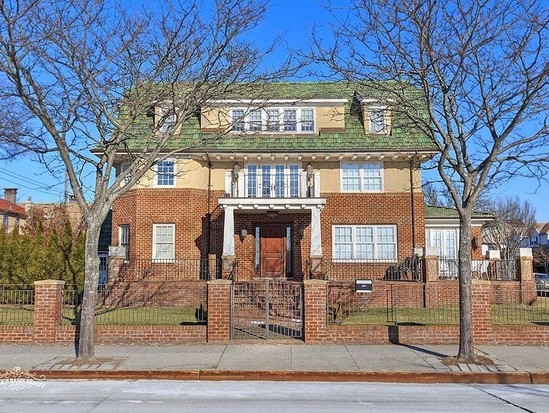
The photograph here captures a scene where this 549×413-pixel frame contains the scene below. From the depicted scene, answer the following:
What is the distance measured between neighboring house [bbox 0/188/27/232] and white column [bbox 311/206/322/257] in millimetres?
38351

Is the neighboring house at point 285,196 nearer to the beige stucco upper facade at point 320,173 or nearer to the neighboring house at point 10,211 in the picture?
the beige stucco upper facade at point 320,173

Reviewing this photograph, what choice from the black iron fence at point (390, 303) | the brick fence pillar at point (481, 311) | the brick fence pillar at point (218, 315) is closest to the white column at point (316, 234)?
the black iron fence at point (390, 303)

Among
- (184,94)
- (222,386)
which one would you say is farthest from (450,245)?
(222,386)

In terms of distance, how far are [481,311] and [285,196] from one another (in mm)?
10822

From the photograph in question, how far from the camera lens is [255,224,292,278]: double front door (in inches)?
888

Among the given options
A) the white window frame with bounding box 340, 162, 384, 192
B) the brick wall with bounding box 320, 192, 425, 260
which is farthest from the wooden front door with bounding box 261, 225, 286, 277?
the white window frame with bounding box 340, 162, 384, 192

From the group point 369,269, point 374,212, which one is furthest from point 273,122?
point 369,269

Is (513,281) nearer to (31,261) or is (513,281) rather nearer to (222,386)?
(222,386)

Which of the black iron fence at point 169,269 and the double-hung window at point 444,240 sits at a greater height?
the double-hung window at point 444,240

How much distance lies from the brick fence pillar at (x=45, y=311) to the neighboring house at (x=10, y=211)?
1618 inches

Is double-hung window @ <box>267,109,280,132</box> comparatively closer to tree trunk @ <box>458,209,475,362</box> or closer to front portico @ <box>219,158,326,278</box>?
front portico @ <box>219,158,326,278</box>

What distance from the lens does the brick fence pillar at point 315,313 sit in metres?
12.5

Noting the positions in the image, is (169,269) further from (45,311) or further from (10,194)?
(10,194)

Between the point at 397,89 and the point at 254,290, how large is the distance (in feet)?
23.1
